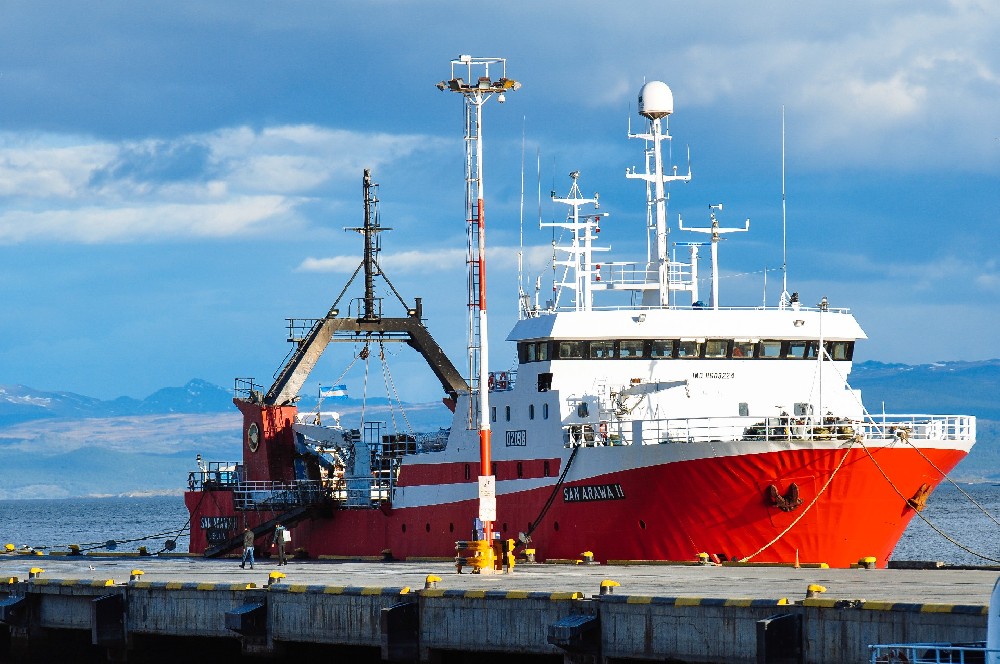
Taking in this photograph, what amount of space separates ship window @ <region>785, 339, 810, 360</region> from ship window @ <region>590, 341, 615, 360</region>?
4166 mm

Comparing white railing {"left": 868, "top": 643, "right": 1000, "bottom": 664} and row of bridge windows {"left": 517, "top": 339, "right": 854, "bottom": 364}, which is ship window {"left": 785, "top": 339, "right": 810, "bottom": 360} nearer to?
row of bridge windows {"left": 517, "top": 339, "right": 854, "bottom": 364}

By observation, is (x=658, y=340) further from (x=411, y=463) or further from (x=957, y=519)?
(x=957, y=519)

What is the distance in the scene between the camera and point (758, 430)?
34.5m

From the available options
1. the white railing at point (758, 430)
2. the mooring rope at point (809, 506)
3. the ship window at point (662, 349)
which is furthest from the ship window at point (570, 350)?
the mooring rope at point (809, 506)

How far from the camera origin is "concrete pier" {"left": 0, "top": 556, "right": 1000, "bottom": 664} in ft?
68.3

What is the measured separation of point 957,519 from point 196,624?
98.6 m

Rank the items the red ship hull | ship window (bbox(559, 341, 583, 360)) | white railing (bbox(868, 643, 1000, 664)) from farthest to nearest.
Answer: ship window (bbox(559, 341, 583, 360))
the red ship hull
white railing (bbox(868, 643, 1000, 664))

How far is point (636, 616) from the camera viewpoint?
22516 millimetres

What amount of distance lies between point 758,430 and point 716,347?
12.9 feet

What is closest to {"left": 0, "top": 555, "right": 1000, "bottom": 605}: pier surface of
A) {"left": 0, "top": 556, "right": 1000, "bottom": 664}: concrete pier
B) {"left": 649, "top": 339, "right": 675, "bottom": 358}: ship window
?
{"left": 0, "top": 556, "right": 1000, "bottom": 664}: concrete pier

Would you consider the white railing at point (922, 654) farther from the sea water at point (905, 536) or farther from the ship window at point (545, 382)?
the sea water at point (905, 536)

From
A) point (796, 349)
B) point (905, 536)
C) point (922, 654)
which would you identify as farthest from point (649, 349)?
point (905, 536)

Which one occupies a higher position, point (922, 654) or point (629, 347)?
point (629, 347)

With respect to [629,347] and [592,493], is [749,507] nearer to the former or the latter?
[592,493]
